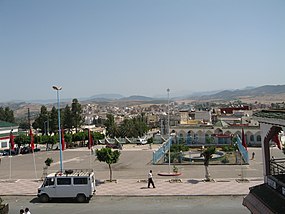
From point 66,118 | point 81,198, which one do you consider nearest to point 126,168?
point 81,198

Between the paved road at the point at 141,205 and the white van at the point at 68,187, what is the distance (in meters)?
0.44

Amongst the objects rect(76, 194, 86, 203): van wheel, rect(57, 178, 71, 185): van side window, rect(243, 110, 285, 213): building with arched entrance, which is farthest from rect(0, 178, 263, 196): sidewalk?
rect(243, 110, 285, 213): building with arched entrance

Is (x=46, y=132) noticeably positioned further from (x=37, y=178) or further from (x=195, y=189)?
(x=195, y=189)

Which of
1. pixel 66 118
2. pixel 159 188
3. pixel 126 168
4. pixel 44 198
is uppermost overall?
pixel 66 118

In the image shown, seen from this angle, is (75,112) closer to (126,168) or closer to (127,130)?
(127,130)

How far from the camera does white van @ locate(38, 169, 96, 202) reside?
63.1 ft

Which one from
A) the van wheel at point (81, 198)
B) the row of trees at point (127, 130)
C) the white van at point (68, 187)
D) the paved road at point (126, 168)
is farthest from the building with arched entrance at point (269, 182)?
the row of trees at point (127, 130)

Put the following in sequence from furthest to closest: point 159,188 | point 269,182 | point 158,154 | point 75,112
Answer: point 75,112 < point 158,154 < point 159,188 < point 269,182

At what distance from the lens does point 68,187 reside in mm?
19344

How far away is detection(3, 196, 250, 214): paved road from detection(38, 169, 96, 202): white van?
437mm

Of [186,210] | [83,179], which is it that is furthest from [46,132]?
[186,210]

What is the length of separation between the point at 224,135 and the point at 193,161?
15.9 meters

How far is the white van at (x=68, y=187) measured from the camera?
19234 millimetres

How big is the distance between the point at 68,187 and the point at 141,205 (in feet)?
13.8
